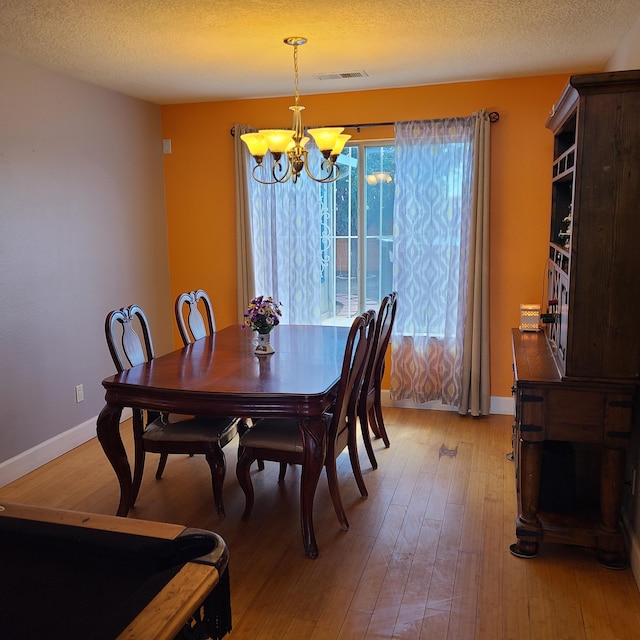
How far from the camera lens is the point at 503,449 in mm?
4008

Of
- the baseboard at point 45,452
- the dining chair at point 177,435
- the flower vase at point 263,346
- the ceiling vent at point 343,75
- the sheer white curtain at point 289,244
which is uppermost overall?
the ceiling vent at point 343,75

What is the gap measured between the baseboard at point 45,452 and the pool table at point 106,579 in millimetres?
2378

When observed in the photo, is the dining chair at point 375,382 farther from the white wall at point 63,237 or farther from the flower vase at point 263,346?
the white wall at point 63,237

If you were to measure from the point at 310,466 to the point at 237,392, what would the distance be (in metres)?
0.47

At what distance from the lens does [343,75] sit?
13.7 ft

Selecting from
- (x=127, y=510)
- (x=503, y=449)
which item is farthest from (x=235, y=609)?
(x=503, y=449)

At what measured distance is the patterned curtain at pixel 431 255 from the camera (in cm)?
454

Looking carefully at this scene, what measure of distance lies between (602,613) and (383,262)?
309cm

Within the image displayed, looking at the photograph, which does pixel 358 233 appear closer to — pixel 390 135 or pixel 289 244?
pixel 289 244

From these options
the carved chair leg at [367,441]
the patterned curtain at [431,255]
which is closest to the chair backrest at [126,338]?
the carved chair leg at [367,441]

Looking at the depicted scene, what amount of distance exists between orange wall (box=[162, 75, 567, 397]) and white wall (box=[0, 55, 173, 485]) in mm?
291

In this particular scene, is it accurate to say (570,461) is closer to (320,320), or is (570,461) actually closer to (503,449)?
(503,449)

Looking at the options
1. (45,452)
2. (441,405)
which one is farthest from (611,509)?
(45,452)

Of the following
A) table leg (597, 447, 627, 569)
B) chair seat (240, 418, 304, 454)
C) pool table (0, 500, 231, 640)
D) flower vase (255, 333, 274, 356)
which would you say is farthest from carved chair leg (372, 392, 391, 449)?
pool table (0, 500, 231, 640)
